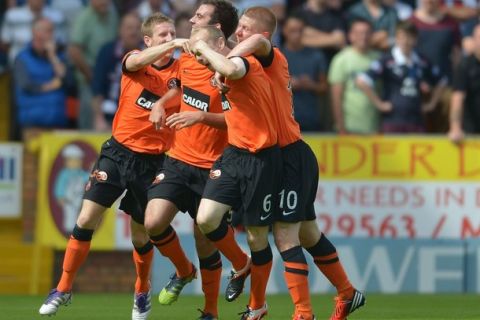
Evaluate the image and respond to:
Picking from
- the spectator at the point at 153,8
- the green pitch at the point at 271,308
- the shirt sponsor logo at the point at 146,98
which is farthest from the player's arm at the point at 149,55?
the spectator at the point at 153,8

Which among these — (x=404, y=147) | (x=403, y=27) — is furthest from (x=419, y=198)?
(x=403, y=27)

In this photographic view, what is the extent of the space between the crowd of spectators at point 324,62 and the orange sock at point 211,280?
4914mm

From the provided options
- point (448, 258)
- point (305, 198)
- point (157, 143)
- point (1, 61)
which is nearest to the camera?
point (305, 198)

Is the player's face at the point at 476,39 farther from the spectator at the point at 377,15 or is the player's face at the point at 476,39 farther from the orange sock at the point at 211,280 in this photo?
the orange sock at the point at 211,280

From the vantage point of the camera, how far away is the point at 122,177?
36.3 feet

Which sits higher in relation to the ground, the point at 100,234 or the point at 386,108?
the point at 386,108

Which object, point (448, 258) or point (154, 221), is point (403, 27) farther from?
point (154, 221)

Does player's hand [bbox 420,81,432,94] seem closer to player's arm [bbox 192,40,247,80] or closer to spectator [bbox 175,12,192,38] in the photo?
spectator [bbox 175,12,192,38]

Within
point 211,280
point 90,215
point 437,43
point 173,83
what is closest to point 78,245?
point 90,215

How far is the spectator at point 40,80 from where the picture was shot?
15.9 meters

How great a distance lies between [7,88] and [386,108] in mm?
4539

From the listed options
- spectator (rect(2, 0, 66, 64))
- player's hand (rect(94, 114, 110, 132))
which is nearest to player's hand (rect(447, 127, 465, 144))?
player's hand (rect(94, 114, 110, 132))

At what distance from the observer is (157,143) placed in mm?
11180

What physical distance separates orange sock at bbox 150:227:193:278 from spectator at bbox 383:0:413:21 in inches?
248
